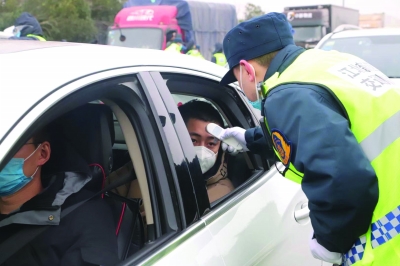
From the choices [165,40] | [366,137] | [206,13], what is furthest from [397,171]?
[206,13]

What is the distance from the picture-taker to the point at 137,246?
1.92 meters

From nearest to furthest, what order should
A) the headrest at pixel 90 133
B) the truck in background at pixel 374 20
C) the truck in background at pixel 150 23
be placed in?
the headrest at pixel 90 133, the truck in background at pixel 150 23, the truck in background at pixel 374 20

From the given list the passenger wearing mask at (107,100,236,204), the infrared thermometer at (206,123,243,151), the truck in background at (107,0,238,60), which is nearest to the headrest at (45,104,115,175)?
the passenger wearing mask at (107,100,236,204)

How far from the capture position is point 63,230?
1.85 m

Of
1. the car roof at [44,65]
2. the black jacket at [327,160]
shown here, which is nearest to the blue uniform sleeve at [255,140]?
the car roof at [44,65]

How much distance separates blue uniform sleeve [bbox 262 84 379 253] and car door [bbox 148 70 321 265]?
1.16ft

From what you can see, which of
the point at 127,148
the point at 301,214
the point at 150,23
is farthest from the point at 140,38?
the point at 127,148

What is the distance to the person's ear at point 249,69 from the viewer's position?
2076mm

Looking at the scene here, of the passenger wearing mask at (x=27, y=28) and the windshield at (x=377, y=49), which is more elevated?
the passenger wearing mask at (x=27, y=28)

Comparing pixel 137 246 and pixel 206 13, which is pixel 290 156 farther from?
pixel 206 13

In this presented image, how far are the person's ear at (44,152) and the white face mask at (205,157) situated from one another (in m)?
0.76

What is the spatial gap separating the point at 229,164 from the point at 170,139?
91 cm

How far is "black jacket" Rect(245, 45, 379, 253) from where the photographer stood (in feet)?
4.96

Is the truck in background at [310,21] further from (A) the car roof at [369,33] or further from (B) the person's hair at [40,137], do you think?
(B) the person's hair at [40,137]
